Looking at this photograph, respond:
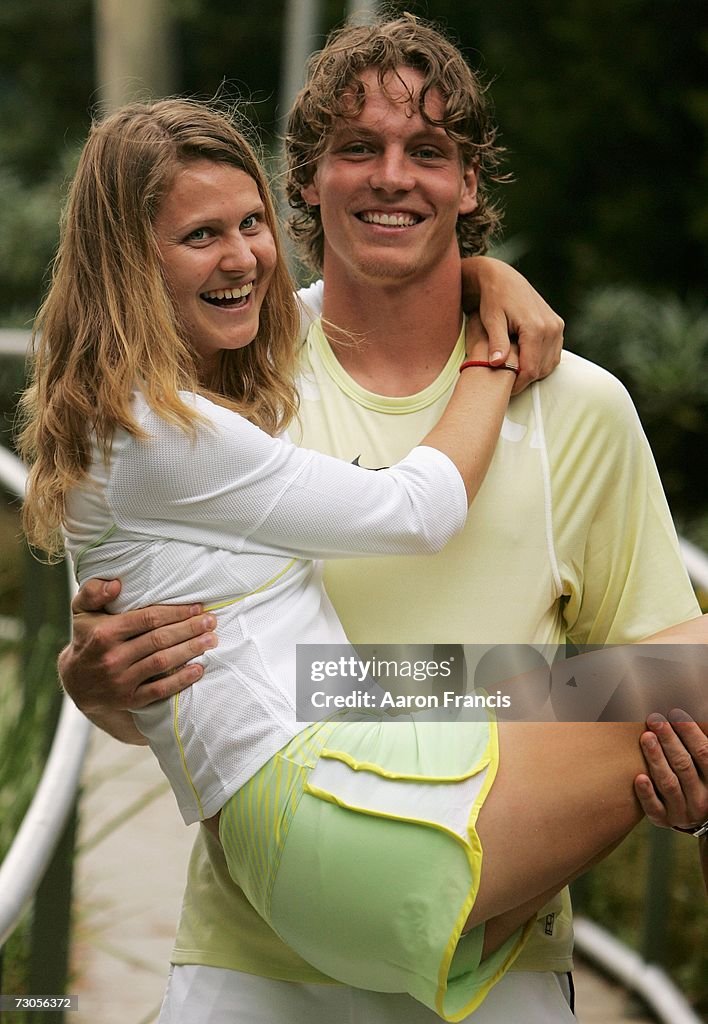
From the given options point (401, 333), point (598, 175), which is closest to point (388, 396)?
point (401, 333)

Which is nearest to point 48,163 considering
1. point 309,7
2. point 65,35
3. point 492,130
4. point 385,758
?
point 65,35

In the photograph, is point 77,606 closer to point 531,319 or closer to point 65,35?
point 531,319

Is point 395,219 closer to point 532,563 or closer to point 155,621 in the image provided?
point 532,563

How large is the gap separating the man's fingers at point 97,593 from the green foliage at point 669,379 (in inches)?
192

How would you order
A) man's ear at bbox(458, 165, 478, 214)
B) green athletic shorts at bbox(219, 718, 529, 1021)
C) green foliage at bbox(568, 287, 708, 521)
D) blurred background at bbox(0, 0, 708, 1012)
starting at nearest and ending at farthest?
green athletic shorts at bbox(219, 718, 529, 1021)
man's ear at bbox(458, 165, 478, 214)
green foliage at bbox(568, 287, 708, 521)
blurred background at bbox(0, 0, 708, 1012)

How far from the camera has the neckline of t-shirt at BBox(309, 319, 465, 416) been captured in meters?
2.18

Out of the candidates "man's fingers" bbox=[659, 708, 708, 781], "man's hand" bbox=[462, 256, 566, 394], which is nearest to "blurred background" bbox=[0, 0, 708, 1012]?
"man's hand" bbox=[462, 256, 566, 394]

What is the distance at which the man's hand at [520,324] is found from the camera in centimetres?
211

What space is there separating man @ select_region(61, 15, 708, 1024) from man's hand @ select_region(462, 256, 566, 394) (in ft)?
0.14

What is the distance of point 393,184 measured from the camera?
2.14 m

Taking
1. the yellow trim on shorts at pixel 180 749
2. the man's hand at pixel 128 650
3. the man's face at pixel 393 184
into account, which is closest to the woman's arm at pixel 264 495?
the man's hand at pixel 128 650

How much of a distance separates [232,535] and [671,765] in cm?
64

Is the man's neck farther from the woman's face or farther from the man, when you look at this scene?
the woman's face

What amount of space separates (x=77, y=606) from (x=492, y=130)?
1.07 m
